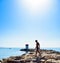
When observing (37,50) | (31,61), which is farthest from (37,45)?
(31,61)

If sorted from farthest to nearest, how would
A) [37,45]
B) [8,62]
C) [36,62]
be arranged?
[37,45] < [8,62] < [36,62]

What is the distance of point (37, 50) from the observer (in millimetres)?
13211

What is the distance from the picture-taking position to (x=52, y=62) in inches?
437

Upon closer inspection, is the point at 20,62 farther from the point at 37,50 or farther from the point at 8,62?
the point at 37,50

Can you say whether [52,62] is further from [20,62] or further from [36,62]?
[20,62]

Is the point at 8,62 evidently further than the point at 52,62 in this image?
Yes

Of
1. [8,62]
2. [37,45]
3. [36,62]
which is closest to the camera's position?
[36,62]

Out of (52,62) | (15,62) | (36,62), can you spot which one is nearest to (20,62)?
(15,62)

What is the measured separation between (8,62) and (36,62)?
2.19 metres

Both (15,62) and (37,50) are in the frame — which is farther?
(37,50)

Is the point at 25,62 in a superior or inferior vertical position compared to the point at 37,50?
inferior

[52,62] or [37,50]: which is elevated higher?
[37,50]

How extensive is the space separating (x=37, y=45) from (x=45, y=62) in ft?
7.80

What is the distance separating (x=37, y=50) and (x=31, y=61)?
2105mm
